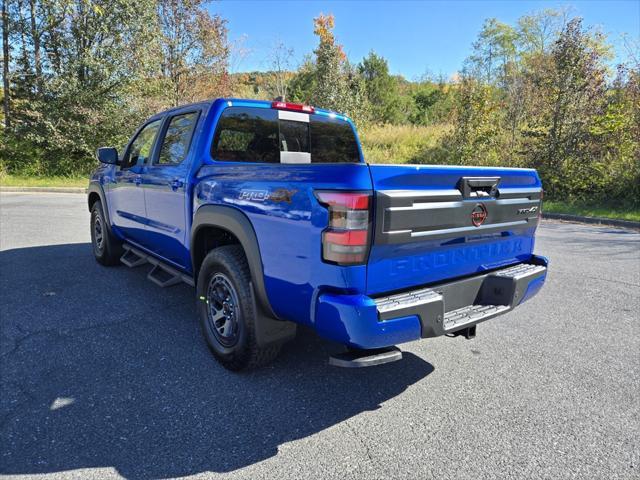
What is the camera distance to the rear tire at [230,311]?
2676mm

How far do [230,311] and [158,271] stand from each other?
6.83 ft

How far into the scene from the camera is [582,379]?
2.91 metres

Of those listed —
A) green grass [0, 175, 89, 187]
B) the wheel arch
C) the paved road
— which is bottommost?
the paved road

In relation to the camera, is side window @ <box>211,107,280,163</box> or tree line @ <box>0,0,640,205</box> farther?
tree line @ <box>0,0,640,205</box>

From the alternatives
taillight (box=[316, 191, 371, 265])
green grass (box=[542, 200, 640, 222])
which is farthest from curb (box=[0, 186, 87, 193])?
green grass (box=[542, 200, 640, 222])

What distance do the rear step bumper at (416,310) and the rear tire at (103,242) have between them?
4.13 meters

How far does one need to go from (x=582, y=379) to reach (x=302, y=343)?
208 cm

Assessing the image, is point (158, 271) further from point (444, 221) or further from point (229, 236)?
point (444, 221)

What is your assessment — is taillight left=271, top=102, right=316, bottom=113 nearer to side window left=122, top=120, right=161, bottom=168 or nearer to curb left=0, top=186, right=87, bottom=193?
side window left=122, top=120, right=161, bottom=168

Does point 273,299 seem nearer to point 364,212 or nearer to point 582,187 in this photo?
point 364,212

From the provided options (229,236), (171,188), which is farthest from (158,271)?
(229,236)

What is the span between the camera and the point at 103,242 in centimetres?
541

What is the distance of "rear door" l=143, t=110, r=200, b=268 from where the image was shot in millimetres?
3436

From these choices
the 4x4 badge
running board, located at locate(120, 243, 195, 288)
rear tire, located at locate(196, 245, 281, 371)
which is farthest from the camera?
running board, located at locate(120, 243, 195, 288)
